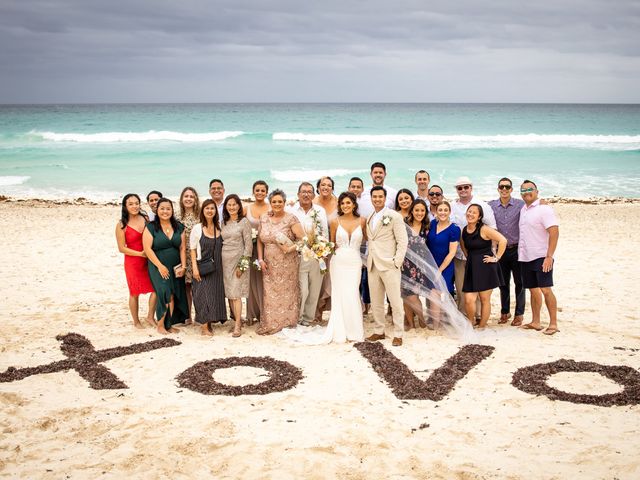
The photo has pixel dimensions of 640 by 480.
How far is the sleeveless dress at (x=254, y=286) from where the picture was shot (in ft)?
29.7

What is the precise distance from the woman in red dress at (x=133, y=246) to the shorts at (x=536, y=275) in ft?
18.2

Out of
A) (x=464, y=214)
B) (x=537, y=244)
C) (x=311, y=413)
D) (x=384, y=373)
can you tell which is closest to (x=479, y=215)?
(x=464, y=214)

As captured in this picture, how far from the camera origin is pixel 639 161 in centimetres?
3766

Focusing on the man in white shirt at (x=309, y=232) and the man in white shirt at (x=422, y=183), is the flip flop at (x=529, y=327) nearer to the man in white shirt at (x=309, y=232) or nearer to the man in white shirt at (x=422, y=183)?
the man in white shirt at (x=422, y=183)

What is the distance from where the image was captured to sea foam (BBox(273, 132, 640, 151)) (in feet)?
154

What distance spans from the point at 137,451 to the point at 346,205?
4290 millimetres

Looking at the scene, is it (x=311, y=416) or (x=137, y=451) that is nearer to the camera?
(x=137, y=451)

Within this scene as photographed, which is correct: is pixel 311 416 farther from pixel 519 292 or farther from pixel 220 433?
pixel 519 292

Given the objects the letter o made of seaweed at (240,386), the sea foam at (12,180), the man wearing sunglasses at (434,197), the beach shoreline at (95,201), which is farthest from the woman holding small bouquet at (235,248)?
the sea foam at (12,180)

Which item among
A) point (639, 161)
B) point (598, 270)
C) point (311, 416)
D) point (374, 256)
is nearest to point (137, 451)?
point (311, 416)

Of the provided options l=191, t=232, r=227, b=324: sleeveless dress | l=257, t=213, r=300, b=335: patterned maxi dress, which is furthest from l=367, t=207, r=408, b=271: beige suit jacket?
l=191, t=232, r=227, b=324: sleeveless dress

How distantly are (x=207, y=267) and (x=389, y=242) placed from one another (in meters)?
2.64

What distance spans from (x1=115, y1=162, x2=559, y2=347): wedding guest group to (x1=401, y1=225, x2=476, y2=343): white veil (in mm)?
15

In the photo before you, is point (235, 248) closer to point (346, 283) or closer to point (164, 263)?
point (164, 263)
